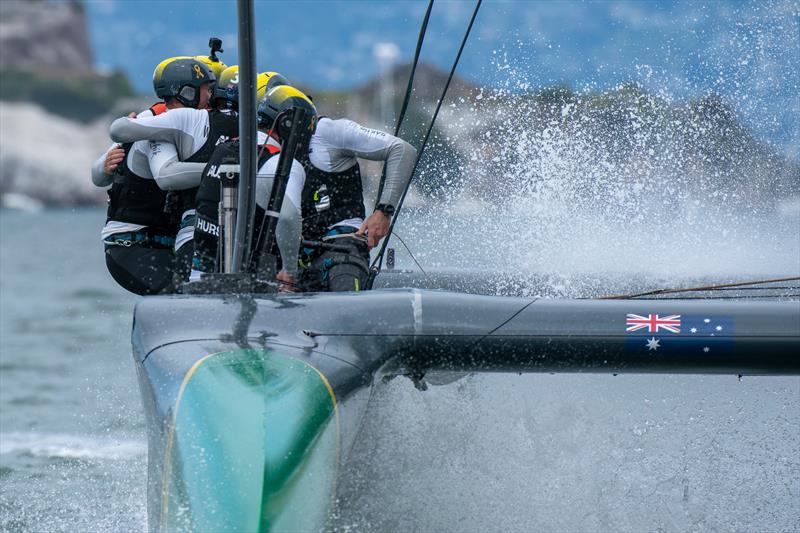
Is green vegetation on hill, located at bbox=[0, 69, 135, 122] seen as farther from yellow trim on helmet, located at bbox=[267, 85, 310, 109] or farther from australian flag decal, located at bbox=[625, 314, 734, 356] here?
australian flag decal, located at bbox=[625, 314, 734, 356]

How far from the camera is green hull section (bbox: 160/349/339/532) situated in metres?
3.71

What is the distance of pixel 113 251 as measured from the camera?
5.69 meters

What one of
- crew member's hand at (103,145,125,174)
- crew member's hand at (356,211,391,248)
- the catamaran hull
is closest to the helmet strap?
crew member's hand at (103,145,125,174)

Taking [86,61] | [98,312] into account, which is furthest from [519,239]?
[86,61]

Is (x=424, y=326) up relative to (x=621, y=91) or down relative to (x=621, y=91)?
down

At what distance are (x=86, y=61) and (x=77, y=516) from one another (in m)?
96.3

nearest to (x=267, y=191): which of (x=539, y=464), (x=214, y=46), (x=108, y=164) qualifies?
(x=108, y=164)

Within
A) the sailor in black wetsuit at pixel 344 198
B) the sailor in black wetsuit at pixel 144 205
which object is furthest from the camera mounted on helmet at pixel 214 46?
the sailor in black wetsuit at pixel 344 198

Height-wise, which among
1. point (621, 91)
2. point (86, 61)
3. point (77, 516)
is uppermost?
point (86, 61)

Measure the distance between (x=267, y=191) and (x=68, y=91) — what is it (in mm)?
76210

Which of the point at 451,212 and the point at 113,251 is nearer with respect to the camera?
the point at 113,251

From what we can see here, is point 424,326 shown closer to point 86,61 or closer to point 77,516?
point 77,516

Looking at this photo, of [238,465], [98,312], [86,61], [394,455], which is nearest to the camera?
[238,465]

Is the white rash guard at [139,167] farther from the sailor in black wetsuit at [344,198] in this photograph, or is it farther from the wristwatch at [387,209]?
the wristwatch at [387,209]
